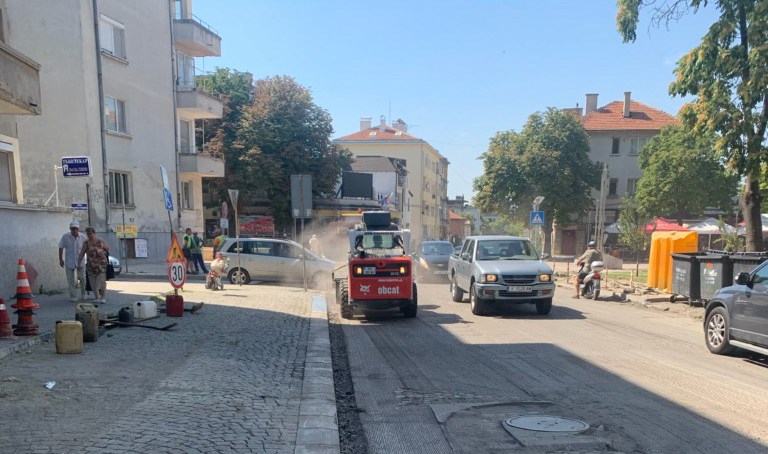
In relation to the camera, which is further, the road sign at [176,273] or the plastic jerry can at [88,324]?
the road sign at [176,273]

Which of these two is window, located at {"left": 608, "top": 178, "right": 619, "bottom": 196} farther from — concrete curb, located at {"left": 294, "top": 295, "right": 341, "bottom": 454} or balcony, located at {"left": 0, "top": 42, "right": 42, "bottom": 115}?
balcony, located at {"left": 0, "top": 42, "right": 42, "bottom": 115}

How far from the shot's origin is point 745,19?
12391 mm

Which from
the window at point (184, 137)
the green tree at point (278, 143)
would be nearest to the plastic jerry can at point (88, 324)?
the window at point (184, 137)

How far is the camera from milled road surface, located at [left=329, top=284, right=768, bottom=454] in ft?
13.5

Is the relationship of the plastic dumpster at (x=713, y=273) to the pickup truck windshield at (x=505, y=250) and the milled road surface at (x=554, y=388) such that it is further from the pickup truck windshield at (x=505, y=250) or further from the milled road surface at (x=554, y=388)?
the pickup truck windshield at (x=505, y=250)

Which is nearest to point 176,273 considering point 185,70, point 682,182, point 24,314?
point 24,314

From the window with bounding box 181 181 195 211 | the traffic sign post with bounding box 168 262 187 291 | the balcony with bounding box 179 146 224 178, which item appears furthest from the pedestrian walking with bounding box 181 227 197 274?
the window with bounding box 181 181 195 211

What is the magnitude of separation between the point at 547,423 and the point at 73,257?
976 cm

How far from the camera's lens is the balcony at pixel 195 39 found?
24266 millimetres

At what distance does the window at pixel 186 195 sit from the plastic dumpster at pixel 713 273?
23316 millimetres

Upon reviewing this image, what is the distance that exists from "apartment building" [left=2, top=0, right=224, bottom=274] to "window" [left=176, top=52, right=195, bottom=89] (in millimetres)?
60

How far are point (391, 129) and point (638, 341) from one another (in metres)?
58.8

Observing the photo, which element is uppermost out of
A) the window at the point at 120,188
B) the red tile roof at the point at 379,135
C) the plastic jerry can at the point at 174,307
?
the red tile roof at the point at 379,135

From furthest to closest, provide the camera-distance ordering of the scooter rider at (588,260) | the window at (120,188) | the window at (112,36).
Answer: the window at (120,188), the window at (112,36), the scooter rider at (588,260)
